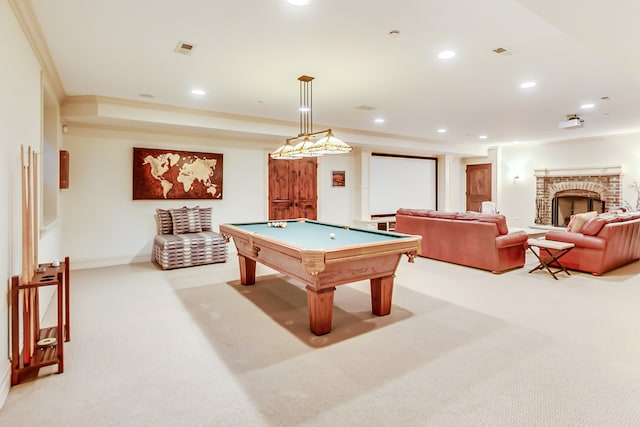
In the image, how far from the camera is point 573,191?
8.73 m

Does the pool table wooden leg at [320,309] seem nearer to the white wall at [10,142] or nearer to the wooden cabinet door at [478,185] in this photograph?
the white wall at [10,142]

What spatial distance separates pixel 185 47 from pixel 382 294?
297 cm

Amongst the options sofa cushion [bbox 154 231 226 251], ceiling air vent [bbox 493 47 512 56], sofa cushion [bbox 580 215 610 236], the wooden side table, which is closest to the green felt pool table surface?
sofa cushion [bbox 154 231 226 251]

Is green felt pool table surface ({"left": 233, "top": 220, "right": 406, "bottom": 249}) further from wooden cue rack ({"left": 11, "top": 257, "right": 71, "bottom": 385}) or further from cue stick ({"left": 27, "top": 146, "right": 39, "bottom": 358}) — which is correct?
cue stick ({"left": 27, "top": 146, "right": 39, "bottom": 358})

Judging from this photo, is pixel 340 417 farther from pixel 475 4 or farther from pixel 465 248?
pixel 465 248

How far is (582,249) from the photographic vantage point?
517cm

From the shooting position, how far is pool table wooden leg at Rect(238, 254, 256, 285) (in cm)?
459

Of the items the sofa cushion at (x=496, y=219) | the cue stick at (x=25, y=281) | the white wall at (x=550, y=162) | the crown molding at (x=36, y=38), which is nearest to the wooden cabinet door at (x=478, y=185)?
the white wall at (x=550, y=162)

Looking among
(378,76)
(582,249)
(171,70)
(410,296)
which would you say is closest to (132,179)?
(171,70)

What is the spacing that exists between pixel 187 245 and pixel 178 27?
3570 millimetres

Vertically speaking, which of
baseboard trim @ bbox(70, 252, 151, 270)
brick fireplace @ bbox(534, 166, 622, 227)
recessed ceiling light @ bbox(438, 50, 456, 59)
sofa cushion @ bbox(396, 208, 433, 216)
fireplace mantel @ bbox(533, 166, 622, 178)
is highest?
recessed ceiling light @ bbox(438, 50, 456, 59)

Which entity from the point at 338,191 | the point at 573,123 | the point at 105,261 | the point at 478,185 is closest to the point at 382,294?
the point at 105,261

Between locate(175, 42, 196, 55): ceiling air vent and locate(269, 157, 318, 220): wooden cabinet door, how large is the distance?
3.96 metres

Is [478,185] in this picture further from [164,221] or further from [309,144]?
[164,221]
